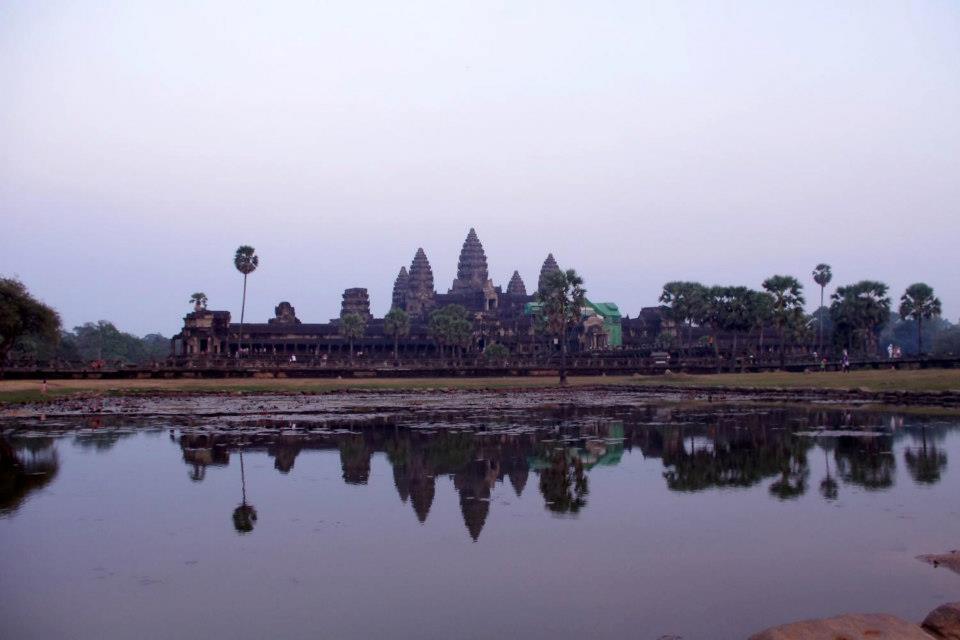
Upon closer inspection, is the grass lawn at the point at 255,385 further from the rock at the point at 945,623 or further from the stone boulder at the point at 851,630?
the rock at the point at 945,623

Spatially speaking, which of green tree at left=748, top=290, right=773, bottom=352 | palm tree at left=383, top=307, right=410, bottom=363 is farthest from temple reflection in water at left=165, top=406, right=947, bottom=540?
palm tree at left=383, top=307, right=410, bottom=363

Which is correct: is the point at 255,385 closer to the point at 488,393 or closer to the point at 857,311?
the point at 488,393

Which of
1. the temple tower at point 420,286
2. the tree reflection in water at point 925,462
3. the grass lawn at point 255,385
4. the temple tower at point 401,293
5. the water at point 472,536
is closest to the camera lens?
the water at point 472,536

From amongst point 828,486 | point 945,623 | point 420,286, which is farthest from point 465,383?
point 420,286

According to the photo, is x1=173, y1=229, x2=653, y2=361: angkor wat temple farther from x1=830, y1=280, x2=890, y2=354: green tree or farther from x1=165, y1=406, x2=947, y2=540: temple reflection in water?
x1=165, y1=406, x2=947, y2=540: temple reflection in water

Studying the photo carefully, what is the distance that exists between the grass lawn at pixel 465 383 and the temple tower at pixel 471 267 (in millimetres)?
97232

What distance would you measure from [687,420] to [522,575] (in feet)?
98.8

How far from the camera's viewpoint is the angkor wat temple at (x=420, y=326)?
129m

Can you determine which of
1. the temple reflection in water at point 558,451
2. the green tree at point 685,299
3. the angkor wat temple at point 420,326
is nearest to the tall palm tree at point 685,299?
the green tree at point 685,299

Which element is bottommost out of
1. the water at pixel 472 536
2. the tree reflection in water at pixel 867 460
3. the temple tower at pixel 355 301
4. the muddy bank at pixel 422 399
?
the water at pixel 472 536

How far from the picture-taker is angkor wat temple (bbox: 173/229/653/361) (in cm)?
12925

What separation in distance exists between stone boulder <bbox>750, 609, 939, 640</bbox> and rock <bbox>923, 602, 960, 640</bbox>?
0.27 meters

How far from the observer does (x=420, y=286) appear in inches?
7392

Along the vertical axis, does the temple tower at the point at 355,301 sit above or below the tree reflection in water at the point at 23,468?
above
